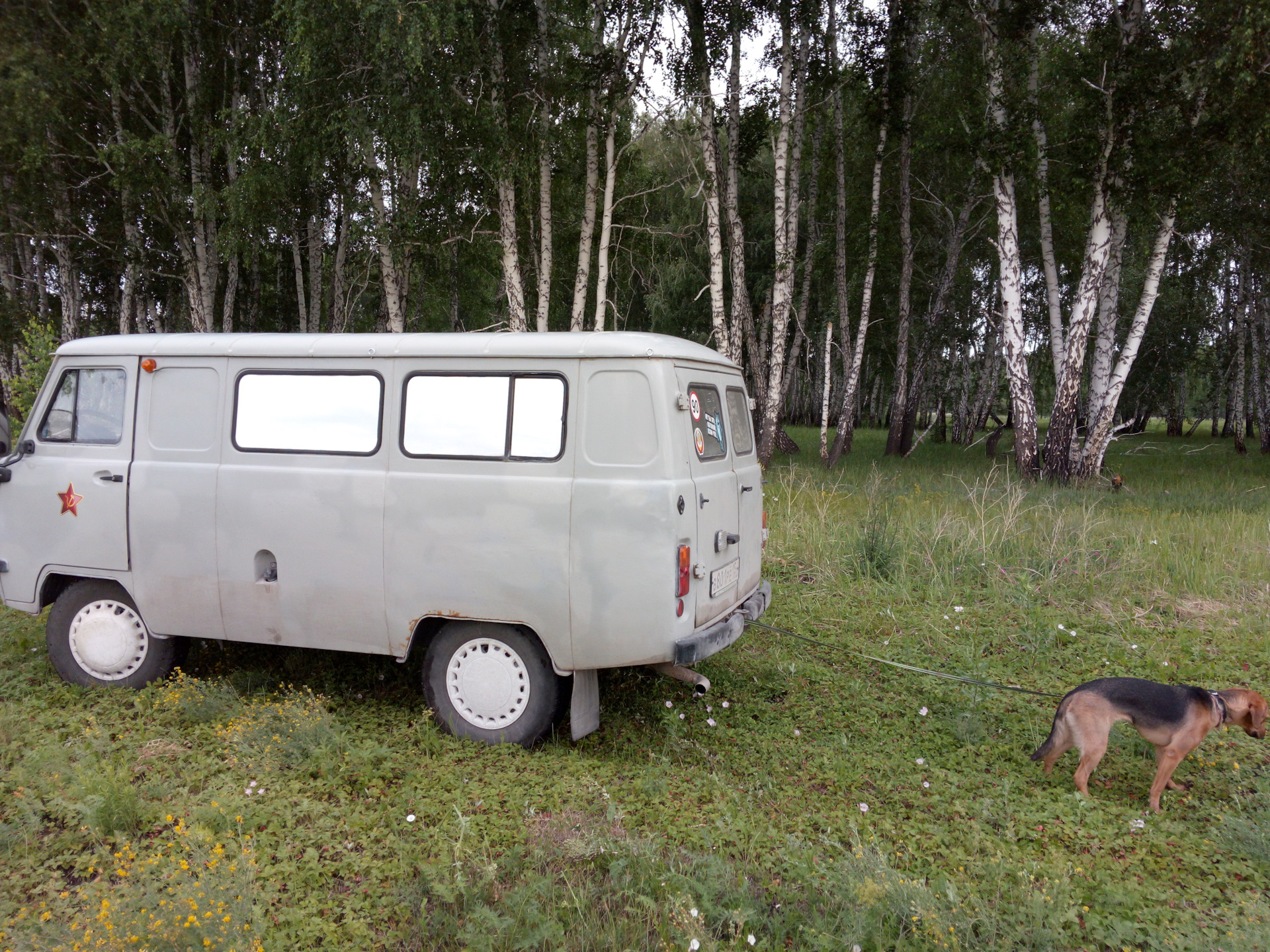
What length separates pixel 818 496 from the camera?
11.6 m

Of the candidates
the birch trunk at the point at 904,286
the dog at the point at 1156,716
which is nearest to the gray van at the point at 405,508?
the dog at the point at 1156,716

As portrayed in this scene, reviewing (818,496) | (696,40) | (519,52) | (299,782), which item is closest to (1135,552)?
(818,496)

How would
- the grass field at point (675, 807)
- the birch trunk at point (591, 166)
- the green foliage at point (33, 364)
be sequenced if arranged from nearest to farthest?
the grass field at point (675, 807) < the green foliage at point (33, 364) < the birch trunk at point (591, 166)

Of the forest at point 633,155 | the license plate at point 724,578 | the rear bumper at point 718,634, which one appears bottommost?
the rear bumper at point 718,634

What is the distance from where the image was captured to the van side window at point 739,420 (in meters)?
5.16

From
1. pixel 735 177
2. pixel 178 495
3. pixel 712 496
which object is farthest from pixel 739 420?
pixel 735 177

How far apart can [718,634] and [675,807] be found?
3.18ft

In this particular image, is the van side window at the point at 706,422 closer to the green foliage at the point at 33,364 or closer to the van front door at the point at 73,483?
the van front door at the point at 73,483

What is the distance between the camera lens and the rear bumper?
4199 mm

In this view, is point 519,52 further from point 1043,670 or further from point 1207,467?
point 1207,467

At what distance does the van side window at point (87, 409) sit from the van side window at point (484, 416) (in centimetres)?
210

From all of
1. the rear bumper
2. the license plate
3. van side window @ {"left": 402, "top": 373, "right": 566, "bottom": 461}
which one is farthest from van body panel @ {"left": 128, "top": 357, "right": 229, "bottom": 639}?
the license plate

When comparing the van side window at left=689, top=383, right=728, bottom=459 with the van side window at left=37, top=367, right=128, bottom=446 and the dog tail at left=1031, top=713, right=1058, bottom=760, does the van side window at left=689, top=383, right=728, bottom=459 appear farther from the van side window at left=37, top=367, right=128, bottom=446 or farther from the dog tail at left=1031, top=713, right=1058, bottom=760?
the van side window at left=37, top=367, right=128, bottom=446

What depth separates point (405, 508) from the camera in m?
4.48
